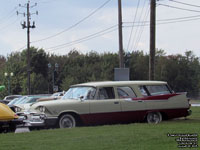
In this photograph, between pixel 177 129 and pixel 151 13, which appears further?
pixel 151 13

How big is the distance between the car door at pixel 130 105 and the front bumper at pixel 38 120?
8.28 ft

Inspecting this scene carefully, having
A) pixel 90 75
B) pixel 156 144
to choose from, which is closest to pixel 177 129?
pixel 156 144

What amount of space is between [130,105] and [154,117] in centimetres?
113

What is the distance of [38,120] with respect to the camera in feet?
42.5

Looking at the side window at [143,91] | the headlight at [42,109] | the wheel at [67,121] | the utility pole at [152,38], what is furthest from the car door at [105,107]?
the utility pole at [152,38]

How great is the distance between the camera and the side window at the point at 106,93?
45.4ft

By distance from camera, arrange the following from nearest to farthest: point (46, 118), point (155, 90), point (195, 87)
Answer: point (46, 118)
point (155, 90)
point (195, 87)

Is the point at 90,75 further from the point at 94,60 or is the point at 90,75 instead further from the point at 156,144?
the point at 156,144

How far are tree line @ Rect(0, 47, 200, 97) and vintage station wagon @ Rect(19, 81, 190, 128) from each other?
54.1m

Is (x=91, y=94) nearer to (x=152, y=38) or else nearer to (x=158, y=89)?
(x=158, y=89)

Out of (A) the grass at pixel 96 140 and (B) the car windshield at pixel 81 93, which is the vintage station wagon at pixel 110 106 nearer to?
(B) the car windshield at pixel 81 93

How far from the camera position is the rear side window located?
1460 cm

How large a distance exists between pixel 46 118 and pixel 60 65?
69.1 meters

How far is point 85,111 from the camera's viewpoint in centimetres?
1332
